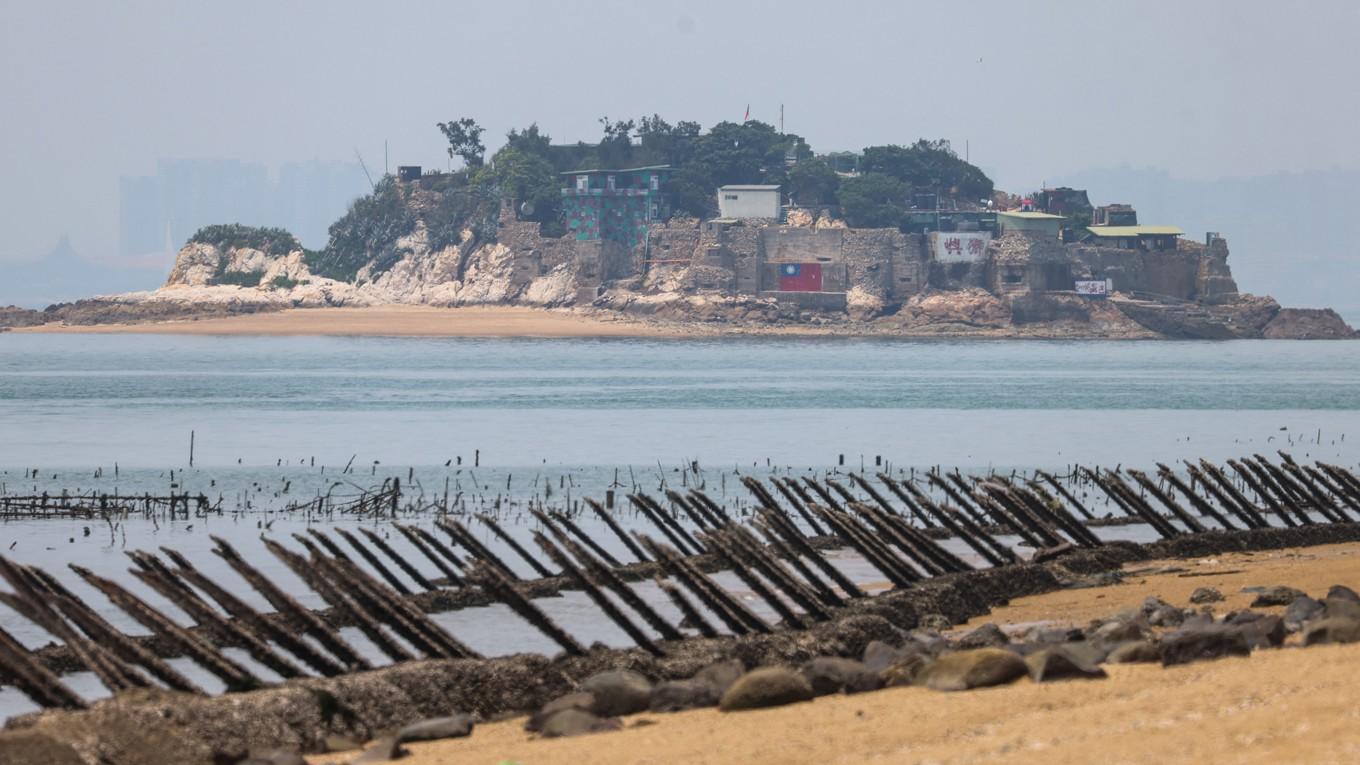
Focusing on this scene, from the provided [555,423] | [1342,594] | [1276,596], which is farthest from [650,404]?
[1342,594]

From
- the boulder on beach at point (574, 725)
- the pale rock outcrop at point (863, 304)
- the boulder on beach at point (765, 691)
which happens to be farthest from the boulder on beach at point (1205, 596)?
the pale rock outcrop at point (863, 304)

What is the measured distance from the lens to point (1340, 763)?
1223 centimetres

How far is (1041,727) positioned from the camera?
14.1m

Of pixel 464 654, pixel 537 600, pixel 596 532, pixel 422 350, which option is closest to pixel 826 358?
pixel 422 350

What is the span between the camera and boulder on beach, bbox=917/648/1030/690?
52.2 ft

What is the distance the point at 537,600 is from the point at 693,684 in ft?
36.7

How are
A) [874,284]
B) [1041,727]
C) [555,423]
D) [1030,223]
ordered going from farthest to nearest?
[1030,223]
[874,284]
[555,423]
[1041,727]

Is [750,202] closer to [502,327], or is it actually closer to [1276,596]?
[502,327]

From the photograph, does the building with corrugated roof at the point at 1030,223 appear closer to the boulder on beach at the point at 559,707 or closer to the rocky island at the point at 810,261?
the rocky island at the point at 810,261

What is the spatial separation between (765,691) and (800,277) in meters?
164

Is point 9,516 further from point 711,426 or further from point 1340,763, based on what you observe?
point 711,426

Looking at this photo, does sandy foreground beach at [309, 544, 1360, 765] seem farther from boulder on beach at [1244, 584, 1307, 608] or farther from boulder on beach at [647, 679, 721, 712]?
boulder on beach at [1244, 584, 1307, 608]

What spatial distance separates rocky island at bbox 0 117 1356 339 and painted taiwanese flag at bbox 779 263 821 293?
0.53 ft

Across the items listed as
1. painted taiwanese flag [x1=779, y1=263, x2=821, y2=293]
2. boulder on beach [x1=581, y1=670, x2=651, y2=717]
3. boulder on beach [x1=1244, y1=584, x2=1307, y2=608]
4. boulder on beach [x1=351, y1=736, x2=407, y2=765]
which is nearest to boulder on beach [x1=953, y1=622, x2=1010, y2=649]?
boulder on beach [x1=581, y1=670, x2=651, y2=717]
